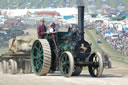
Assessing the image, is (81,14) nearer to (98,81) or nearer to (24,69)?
(98,81)

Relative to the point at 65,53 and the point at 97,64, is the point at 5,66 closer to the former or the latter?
the point at 65,53

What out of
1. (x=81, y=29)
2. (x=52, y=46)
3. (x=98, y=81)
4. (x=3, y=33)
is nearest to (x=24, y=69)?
(x=52, y=46)

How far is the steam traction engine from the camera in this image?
1711 cm

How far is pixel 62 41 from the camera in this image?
17953mm

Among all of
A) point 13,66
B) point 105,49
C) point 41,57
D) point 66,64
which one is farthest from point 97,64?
point 105,49

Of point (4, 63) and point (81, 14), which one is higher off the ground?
point (81, 14)

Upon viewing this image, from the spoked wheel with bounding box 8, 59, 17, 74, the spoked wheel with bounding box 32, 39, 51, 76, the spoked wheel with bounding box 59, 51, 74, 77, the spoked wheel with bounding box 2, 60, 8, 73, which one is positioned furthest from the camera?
the spoked wheel with bounding box 2, 60, 8, 73

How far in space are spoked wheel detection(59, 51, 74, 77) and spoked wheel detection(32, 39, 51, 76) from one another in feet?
1.54

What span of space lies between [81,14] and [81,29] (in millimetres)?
534

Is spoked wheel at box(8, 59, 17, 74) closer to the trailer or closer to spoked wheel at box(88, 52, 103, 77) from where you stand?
the trailer

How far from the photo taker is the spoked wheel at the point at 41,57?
Result: 17.3 metres

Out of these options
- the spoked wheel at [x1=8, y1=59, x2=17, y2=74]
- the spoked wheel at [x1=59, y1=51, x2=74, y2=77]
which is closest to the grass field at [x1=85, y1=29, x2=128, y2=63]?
the spoked wheel at [x1=8, y1=59, x2=17, y2=74]

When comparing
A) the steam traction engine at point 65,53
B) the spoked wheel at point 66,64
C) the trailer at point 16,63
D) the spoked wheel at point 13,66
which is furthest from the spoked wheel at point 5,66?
the spoked wheel at point 66,64

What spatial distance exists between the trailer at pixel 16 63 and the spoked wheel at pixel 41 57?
3527 mm
